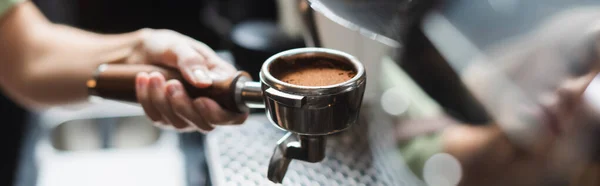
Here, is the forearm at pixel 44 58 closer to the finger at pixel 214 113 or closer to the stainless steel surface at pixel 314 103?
the finger at pixel 214 113

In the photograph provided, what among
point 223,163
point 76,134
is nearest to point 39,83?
point 76,134

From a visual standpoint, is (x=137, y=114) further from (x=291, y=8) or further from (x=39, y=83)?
(x=291, y=8)

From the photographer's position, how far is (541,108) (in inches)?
18.1

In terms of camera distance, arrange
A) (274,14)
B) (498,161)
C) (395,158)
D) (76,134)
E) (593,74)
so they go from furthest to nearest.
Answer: (76,134), (274,14), (395,158), (498,161), (593,74)

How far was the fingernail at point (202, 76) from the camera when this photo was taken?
0.66 meters

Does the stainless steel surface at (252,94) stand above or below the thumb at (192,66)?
above

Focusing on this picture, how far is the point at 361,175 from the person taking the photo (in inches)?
26.4

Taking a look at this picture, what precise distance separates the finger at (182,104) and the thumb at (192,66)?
2 cm

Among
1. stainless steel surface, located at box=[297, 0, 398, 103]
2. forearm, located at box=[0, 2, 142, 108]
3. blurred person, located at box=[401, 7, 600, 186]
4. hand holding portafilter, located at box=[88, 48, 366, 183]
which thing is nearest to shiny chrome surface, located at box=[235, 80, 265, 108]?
hand holding portafilter, located at box=[88, 48, 366, 183]

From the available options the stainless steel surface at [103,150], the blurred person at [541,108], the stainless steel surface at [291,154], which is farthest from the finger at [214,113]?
the stainless steel surface at [103,150]

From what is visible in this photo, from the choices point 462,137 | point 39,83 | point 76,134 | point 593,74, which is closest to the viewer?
point 593,74

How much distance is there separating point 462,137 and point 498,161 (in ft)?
0.35

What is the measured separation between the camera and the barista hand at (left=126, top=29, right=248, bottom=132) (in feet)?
2.22

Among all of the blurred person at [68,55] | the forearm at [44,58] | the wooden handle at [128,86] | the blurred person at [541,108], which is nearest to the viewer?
the blurred person at [541,108]
